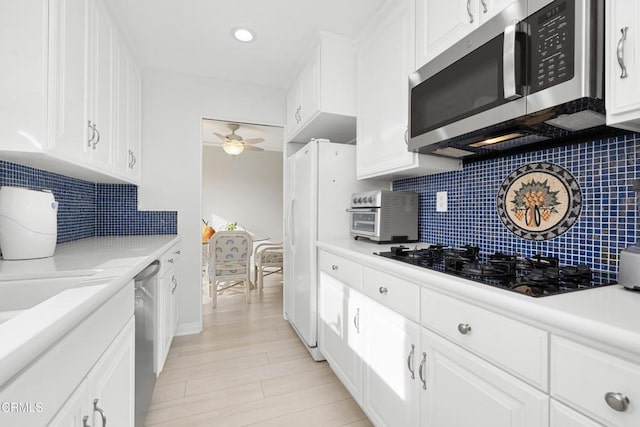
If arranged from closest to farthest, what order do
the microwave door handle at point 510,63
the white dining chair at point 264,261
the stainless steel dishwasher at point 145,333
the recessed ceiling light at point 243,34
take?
the microwave door handle at point 510,63 < the stainless steel dishwasher at point 145,333 < the recessed ceiling light at point 243,34 < the white dining chair at point 264,261

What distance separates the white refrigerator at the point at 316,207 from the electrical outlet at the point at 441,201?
0.61 m

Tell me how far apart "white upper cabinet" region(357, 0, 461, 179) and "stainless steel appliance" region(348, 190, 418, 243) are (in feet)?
0.58

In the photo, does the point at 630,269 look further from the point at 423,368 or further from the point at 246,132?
the point at 246,132

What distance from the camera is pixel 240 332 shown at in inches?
108

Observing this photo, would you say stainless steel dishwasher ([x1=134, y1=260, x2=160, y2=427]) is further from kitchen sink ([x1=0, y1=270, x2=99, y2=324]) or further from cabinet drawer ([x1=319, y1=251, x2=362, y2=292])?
cabinet drawer ([x1=319, y1=251, x2=362, y2=292])

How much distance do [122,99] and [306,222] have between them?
1.64 m

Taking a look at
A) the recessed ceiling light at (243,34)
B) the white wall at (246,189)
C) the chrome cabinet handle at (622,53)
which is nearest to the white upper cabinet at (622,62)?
the chrome cabinet handle at (622,53)

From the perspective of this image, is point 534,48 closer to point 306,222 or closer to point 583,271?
point 583,271

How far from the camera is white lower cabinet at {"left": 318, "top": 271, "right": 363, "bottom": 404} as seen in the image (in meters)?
1.61

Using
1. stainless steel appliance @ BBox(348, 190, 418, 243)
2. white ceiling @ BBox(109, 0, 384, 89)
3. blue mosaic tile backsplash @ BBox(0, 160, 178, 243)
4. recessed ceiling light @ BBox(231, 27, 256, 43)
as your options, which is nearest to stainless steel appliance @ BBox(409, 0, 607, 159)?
stainless steel appliance @ BBox(348, 190, 418, 243)

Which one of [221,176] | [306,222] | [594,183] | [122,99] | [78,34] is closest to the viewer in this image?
[594,183]

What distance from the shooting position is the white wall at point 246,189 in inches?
233

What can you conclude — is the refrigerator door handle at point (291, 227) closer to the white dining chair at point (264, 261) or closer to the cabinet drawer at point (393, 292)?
the cabinet drawer at point (393, 292)

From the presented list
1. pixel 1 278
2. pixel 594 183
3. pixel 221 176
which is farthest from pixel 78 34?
pixel 221 176
